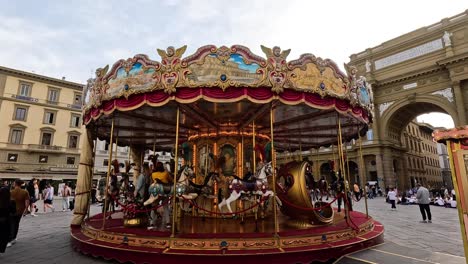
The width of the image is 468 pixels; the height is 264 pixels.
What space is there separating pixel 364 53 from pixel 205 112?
32942 mm

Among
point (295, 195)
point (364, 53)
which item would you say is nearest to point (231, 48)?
point (295, 195)

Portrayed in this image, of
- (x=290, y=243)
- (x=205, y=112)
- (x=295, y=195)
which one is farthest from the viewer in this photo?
(x=205, y=112)

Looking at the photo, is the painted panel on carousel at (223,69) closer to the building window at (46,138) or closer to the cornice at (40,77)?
the building window at (46,138)

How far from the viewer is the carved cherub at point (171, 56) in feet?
17.4

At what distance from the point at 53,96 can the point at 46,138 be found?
5.54m

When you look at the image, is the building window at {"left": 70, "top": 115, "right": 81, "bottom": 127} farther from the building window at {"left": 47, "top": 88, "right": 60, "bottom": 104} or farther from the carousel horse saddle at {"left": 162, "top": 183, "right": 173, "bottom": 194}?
the carousel horse saddle at {"left": 162, "top": 183, "right": 173, "bottom": 194}

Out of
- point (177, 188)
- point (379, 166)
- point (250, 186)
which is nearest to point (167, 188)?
point (177, 188)

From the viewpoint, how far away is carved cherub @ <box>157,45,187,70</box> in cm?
530

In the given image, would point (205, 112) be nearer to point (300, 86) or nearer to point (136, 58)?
point (136, 58)

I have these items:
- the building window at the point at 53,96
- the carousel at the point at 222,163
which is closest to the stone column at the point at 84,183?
the carousel at the point at 222,163

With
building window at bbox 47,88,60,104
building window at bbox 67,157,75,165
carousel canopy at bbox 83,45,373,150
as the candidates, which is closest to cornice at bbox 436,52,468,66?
carousel canopy at bbox 83,45,373,150

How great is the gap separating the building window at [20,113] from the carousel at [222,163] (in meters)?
30.9

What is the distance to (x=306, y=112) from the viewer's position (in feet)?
25.7

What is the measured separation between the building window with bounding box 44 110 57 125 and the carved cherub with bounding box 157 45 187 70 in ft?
114
